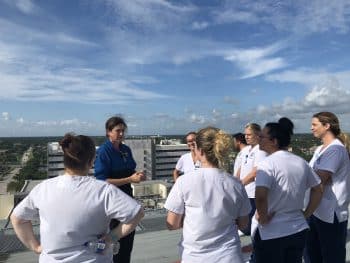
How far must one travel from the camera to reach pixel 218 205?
1.95 meters

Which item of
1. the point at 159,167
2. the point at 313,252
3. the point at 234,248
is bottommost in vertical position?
the point at 159,167

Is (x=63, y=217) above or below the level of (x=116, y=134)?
below

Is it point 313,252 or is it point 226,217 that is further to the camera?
point 313,252

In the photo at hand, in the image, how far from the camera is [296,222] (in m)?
2.32

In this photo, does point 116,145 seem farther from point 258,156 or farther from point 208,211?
point 258,156

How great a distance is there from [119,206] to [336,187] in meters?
1.66

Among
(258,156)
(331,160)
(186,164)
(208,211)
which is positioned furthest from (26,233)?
(186,164)

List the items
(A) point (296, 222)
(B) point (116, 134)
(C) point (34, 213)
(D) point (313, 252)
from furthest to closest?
(B) point (116, 134) < (D) point (313, 252) < (A) point (296, 222) < (C) point (34, 213)

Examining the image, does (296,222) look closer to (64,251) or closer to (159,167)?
(64,251)

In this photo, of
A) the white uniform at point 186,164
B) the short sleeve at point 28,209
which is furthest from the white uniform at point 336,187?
the white uniform at point 186,164

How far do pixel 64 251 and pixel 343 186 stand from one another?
1.93 m

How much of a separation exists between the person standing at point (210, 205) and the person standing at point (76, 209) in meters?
0.29

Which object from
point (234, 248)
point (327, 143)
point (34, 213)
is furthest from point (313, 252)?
point (34, 213)

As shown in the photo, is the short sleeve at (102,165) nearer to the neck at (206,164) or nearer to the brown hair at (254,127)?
the neck at (206,164)
